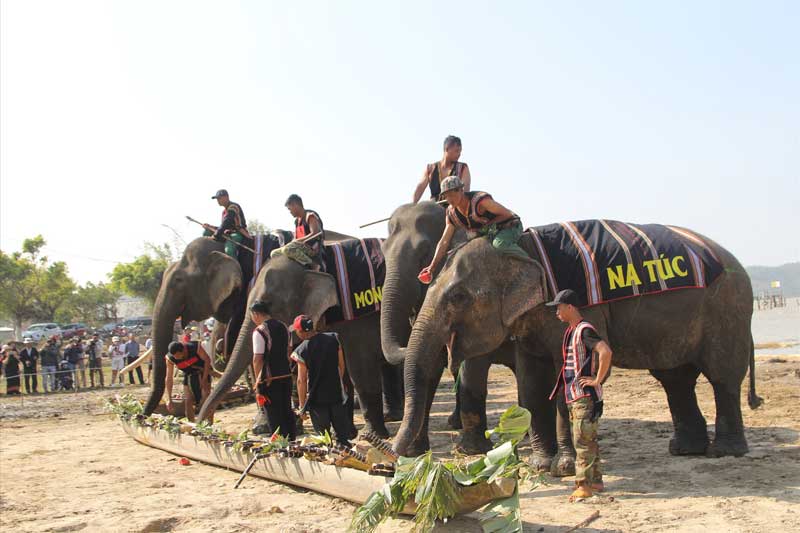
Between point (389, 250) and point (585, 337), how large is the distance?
3282mm

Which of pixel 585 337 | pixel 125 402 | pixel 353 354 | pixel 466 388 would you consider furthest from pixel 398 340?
pixel 125 402

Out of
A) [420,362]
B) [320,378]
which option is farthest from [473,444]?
[420,362]

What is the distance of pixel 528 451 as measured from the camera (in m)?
9.80

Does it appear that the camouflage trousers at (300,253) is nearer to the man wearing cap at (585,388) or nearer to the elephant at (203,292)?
the elephant at (203,292)

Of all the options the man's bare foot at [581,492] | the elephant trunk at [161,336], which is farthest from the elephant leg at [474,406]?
the elephant trunk at [161,336]

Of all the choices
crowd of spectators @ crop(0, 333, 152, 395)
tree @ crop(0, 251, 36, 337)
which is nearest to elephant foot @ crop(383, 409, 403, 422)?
crowd of spectators @ crop(0, 333, 152, 395)

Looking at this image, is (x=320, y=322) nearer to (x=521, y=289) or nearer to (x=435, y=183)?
(x=435, y=183)

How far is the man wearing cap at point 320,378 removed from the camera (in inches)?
339

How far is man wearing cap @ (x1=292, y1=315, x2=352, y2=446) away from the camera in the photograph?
28.2ft

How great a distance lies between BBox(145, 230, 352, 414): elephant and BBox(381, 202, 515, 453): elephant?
185 inches

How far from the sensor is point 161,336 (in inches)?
523

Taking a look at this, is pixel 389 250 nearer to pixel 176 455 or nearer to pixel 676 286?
pixel 676 286

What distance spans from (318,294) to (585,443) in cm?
522

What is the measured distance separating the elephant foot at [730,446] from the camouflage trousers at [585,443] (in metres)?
2.23
